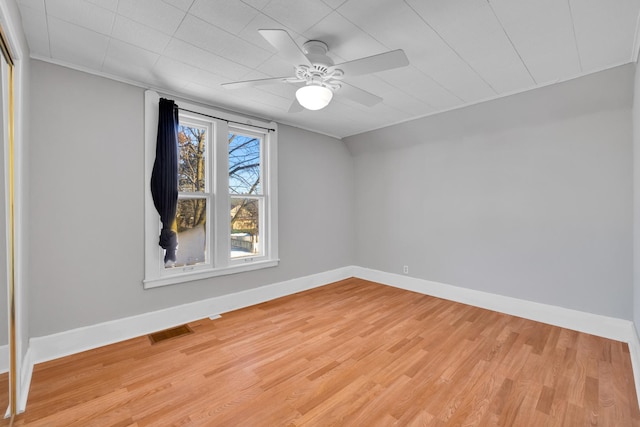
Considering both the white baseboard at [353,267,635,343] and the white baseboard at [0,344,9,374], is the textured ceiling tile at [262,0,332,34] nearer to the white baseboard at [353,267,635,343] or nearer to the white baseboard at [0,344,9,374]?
the white baseboard at [0,344,9,374]

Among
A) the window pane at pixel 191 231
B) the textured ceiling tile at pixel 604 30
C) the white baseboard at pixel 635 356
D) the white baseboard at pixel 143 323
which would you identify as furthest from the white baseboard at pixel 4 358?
the white baseboard at pixel 635 356

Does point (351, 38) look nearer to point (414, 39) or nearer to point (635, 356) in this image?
point (414, 39)

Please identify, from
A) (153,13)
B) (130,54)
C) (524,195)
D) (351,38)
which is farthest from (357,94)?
(524,195)

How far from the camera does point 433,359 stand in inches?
93.0

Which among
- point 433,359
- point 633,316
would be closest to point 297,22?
point 433,359

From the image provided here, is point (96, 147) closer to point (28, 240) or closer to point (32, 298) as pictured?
point (28, 240)

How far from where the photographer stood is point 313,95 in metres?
1.97

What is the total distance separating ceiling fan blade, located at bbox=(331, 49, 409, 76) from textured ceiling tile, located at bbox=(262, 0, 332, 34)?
319 millimetres

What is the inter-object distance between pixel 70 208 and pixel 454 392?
3.42 meters

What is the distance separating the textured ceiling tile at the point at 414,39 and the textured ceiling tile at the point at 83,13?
1515 mm

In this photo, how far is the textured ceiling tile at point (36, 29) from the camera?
1.76 metres

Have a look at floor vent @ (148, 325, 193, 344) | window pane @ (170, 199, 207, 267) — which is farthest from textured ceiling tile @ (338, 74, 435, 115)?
floor vent @ (148, 325, 193, 344)

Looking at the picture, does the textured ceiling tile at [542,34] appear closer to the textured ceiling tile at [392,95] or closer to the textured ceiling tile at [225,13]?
the textured ceiling tile at [392,95]

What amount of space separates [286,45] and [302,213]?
286cm
